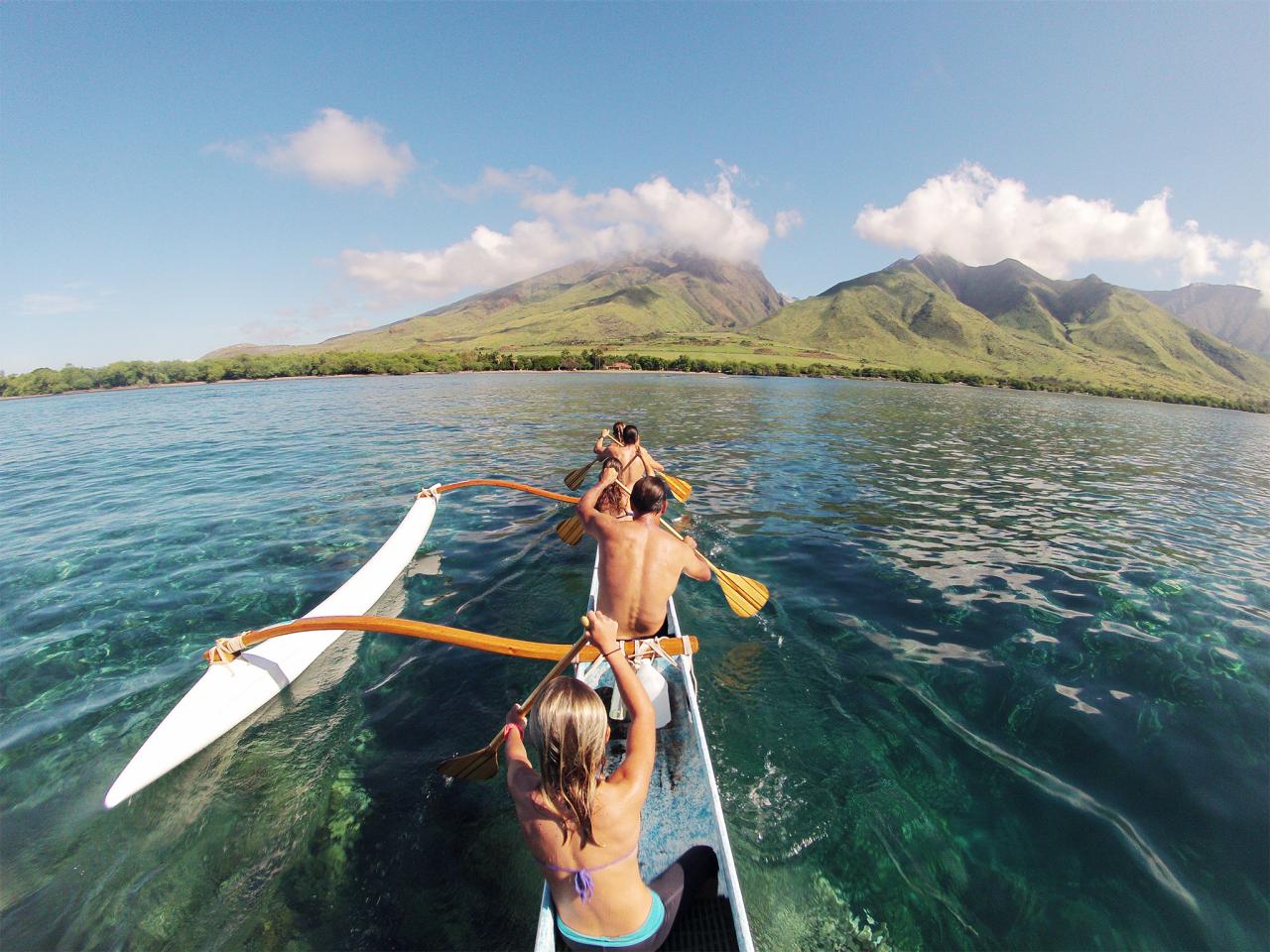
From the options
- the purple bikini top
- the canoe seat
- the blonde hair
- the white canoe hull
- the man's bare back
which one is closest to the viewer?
the blonde hair

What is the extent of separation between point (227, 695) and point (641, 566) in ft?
21.1

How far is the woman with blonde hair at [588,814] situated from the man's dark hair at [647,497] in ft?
12.1

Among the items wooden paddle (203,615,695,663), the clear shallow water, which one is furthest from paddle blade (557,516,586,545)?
wooden paddle (203,615,695,663)

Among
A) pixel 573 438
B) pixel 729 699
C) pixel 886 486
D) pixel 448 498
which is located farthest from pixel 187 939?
pixel 573 438

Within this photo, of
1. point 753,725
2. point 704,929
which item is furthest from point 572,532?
point 704,929

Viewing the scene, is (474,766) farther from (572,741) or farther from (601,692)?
(572,741)

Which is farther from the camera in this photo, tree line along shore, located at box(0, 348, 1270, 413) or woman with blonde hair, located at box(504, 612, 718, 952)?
tree line along shore, located at box(0, 348, 1270, 413)

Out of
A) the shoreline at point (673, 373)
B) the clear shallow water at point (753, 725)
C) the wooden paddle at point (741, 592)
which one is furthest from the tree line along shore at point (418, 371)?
the wooden paddle at point (741, 592)

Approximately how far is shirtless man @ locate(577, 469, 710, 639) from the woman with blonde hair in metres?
3.03

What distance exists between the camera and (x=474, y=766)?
6.05m

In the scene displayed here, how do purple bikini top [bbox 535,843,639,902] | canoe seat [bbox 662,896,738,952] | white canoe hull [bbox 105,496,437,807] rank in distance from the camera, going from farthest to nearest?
white canoe hull [bbox 105,496,437,807]
canoe seat [bbox 662,896,738,952]
purple bikini top [bbox 535,843,639,902]

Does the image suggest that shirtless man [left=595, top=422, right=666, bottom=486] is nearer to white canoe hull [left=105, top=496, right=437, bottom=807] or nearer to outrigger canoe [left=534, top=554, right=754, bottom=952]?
outrigger canoe [left=534, top=554, right=754, bottom=952]

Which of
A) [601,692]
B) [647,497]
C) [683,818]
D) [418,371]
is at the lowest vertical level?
[683,818]

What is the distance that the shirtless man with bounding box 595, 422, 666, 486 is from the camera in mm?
13281
